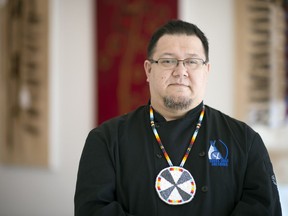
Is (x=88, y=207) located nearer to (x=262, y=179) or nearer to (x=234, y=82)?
(x=262, y=179)

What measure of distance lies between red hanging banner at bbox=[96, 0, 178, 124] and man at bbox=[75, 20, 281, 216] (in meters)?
1.39

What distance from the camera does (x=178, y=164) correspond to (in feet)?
4.36

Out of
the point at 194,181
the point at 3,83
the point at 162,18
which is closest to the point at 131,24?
the point at 162,18

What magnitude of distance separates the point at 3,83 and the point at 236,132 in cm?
263

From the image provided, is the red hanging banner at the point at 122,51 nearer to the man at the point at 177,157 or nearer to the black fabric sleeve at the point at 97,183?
the man at the point at 177,157

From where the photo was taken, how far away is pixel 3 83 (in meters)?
3.28

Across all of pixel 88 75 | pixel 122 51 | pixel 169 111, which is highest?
pixel 122 51

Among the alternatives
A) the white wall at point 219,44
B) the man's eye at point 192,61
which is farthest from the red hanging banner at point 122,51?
the man's eye at point 192,61

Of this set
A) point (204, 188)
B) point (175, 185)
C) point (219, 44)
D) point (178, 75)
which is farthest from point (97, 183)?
point (219, 44)

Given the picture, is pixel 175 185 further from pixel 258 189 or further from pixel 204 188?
pixel 258 189

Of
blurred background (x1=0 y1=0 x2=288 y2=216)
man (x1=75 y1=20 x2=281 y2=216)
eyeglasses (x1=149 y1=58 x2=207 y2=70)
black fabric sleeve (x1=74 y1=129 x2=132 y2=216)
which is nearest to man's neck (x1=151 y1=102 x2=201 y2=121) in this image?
man (x1=75 y1=20 x2=281 y2=216)

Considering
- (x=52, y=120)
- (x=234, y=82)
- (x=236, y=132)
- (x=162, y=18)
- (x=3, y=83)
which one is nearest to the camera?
(x=236, y=132)

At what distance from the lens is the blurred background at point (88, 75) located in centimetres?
244

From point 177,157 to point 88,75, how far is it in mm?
1818
